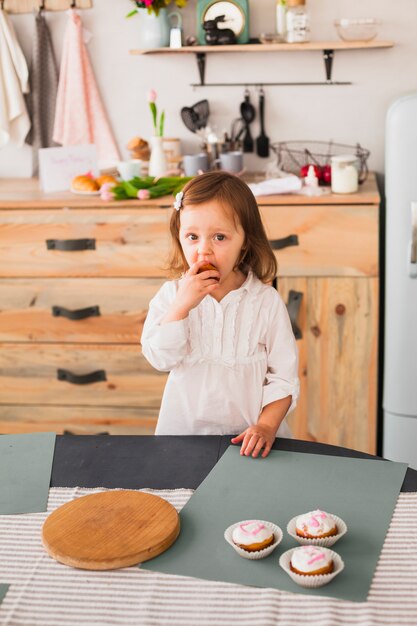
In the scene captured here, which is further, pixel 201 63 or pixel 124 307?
pixel 201 63

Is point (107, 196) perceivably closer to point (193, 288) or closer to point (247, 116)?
point (247, 116)

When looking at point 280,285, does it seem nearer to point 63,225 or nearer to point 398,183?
point 398,183

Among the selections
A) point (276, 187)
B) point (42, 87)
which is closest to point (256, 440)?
point (276, 187)

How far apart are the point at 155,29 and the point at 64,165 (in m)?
0.62

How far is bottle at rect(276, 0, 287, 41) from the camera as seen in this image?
3109 millimetres

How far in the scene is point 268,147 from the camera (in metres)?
3.34

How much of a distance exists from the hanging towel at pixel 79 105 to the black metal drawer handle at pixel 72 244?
61 centimetres

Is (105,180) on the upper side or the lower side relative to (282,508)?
upper

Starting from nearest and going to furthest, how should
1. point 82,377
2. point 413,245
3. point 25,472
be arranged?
point 25,472, point 413,245, point 82,377

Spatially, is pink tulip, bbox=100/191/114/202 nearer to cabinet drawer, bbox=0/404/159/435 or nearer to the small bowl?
cabinet drawer, bbox=0/404/159/435

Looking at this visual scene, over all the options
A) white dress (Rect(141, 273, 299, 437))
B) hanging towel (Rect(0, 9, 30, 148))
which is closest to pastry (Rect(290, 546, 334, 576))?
white dress (Rect(141, 273, 299, 437))

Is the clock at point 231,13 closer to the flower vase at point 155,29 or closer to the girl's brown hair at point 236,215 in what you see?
the flower vase at point 155,29

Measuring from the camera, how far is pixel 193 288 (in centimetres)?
166

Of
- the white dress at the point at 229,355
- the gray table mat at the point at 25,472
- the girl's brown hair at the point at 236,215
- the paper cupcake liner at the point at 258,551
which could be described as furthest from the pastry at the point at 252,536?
the girl's brown hair at the point at 236,215
